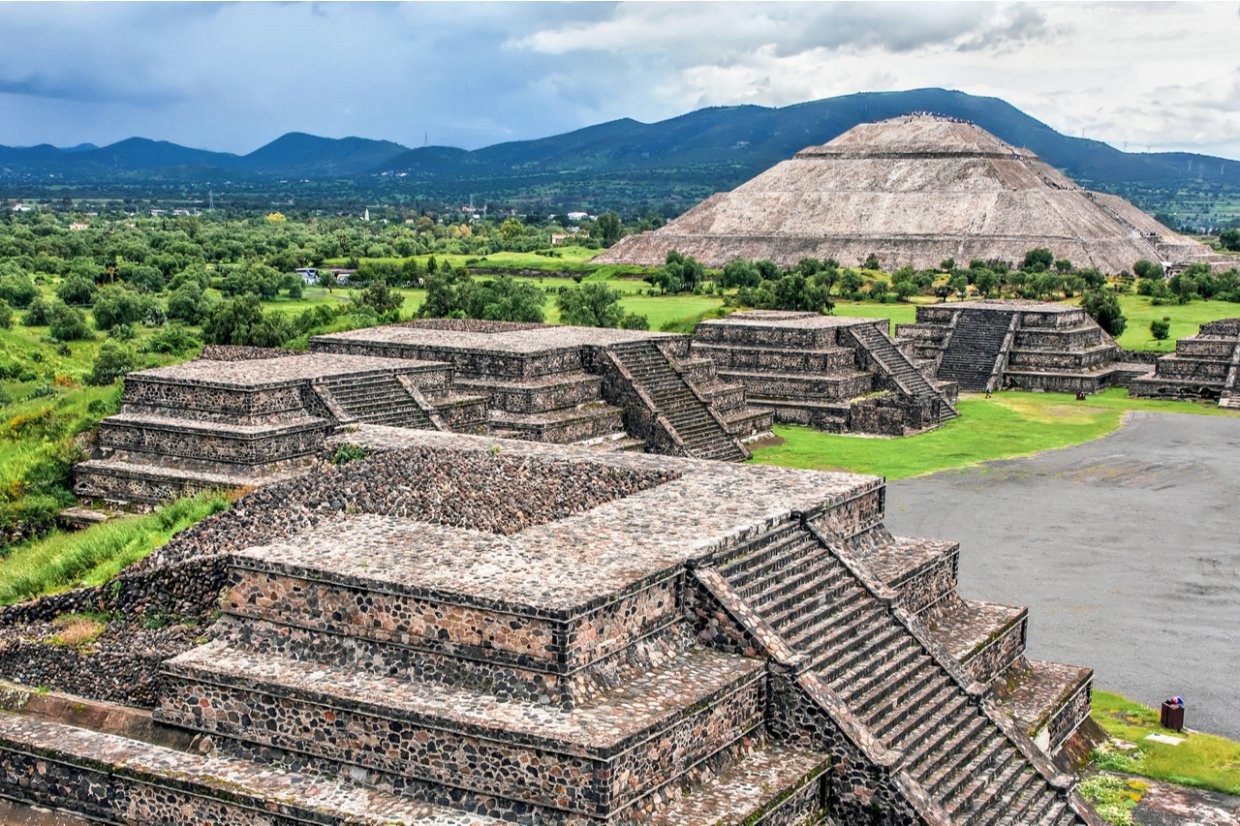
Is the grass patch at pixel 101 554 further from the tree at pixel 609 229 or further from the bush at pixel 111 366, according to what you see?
the tree at pixel 609 229

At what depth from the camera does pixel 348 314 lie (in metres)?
41.6

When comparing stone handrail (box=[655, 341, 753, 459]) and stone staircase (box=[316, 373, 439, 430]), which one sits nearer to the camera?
stone staircase (box=[316, 373, 439, 430])

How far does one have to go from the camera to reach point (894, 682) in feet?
45.0

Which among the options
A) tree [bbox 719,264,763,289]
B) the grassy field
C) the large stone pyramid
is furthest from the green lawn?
tree [bbox 719,264,763,289]

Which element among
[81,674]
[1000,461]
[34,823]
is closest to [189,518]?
[81,674]

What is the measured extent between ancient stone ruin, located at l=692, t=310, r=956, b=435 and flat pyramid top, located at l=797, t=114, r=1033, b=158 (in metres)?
69.1

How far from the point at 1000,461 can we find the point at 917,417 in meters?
4.80

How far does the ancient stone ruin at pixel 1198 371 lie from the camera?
44.8 meters

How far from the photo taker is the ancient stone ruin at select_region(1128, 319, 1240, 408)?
147 feet

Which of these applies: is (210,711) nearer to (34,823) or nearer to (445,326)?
(34,823)

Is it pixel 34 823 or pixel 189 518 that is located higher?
pixel 189 518

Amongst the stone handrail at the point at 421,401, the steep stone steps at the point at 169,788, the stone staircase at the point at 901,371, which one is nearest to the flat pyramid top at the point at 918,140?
the stone staircase at the point at 901,371

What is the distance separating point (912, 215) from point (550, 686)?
87179mm

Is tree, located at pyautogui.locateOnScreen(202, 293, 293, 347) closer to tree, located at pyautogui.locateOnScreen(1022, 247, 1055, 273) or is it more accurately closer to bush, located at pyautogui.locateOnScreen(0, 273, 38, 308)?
bush, located at pyautogui.locateOnScreen(0, 273, 38, 308)
